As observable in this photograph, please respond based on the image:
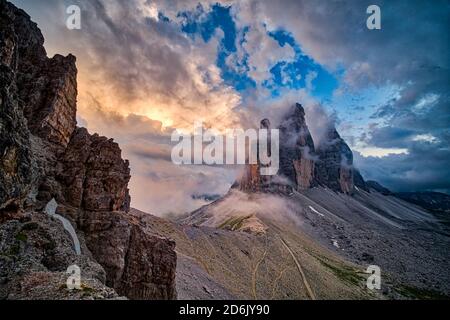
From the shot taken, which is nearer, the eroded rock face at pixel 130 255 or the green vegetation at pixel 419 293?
the eroded rock face at pixel 130 255

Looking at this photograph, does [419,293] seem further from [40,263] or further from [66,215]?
[40,263]

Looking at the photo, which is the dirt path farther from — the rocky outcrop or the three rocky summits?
the rocky outcrop

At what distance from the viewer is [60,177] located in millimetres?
45250

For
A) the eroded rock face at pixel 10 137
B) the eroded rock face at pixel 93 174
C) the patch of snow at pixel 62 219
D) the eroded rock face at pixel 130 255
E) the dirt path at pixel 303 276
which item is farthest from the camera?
the dirt path at pixel 303 276

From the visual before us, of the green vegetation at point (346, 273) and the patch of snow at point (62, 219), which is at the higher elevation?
the patch of snow at point (62, 219)

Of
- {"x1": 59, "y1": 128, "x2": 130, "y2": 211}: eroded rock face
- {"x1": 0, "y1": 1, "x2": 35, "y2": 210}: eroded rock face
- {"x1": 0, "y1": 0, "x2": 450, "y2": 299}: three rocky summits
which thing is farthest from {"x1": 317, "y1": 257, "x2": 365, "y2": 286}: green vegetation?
{"x1": 0, "y1": 1, "x2": 35, "y2": 210}: eroded rock face

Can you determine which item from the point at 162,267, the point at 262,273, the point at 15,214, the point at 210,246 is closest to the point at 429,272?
the point at 262,273

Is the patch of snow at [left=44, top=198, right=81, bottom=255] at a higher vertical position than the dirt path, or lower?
higher

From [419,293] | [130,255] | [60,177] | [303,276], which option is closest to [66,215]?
[60,177]

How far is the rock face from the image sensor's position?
28625 millimetres

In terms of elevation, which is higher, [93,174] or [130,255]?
[93,174]

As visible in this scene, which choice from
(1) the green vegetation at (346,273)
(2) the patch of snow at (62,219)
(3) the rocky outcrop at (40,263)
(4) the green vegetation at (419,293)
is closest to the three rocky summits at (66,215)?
(3) the rocky outcrop at (40,263)

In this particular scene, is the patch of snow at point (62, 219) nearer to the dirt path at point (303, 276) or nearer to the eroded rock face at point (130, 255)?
the eroded rock face at point (130, 255)

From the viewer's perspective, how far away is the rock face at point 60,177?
93.9ft
